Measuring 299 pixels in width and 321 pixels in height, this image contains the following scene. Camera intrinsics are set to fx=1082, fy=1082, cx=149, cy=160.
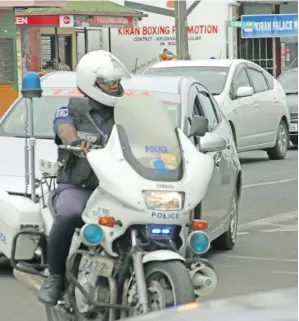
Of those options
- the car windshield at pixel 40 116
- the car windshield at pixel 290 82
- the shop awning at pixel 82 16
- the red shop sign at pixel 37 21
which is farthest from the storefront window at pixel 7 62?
the car windshield at pixel 40 116

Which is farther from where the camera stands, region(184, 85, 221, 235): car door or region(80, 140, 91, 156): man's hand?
region(184, 85, 221, 235): car door

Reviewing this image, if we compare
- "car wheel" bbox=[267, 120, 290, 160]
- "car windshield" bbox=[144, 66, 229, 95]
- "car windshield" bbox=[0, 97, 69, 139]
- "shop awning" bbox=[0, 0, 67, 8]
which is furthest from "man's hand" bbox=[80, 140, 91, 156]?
"shop awning" bbox=[0, 0, 67, 8]

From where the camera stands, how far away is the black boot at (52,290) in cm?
595

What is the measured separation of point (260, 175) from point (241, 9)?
76.4 feet

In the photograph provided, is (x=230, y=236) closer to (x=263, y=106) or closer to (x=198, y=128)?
(x=198, y=128)

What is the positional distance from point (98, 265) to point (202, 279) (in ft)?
1.80

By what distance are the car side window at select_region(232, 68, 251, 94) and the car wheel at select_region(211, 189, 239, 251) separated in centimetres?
756

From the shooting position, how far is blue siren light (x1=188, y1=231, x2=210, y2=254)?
5.73 meters

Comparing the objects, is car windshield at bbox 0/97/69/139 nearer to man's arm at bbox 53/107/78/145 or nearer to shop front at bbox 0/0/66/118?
man's arm at bbox 53/107/78/145

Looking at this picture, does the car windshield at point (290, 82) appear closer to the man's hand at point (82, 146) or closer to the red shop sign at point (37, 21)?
the red shop sign at point (37, 21)

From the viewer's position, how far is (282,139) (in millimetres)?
19656

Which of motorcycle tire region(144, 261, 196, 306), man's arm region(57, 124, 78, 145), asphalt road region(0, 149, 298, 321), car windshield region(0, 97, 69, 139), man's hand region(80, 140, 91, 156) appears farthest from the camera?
car windshield region(0, 97, 69, 139)

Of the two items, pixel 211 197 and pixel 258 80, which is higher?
pixel 258 80

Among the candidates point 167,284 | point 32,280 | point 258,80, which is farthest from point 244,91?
point 167,284
